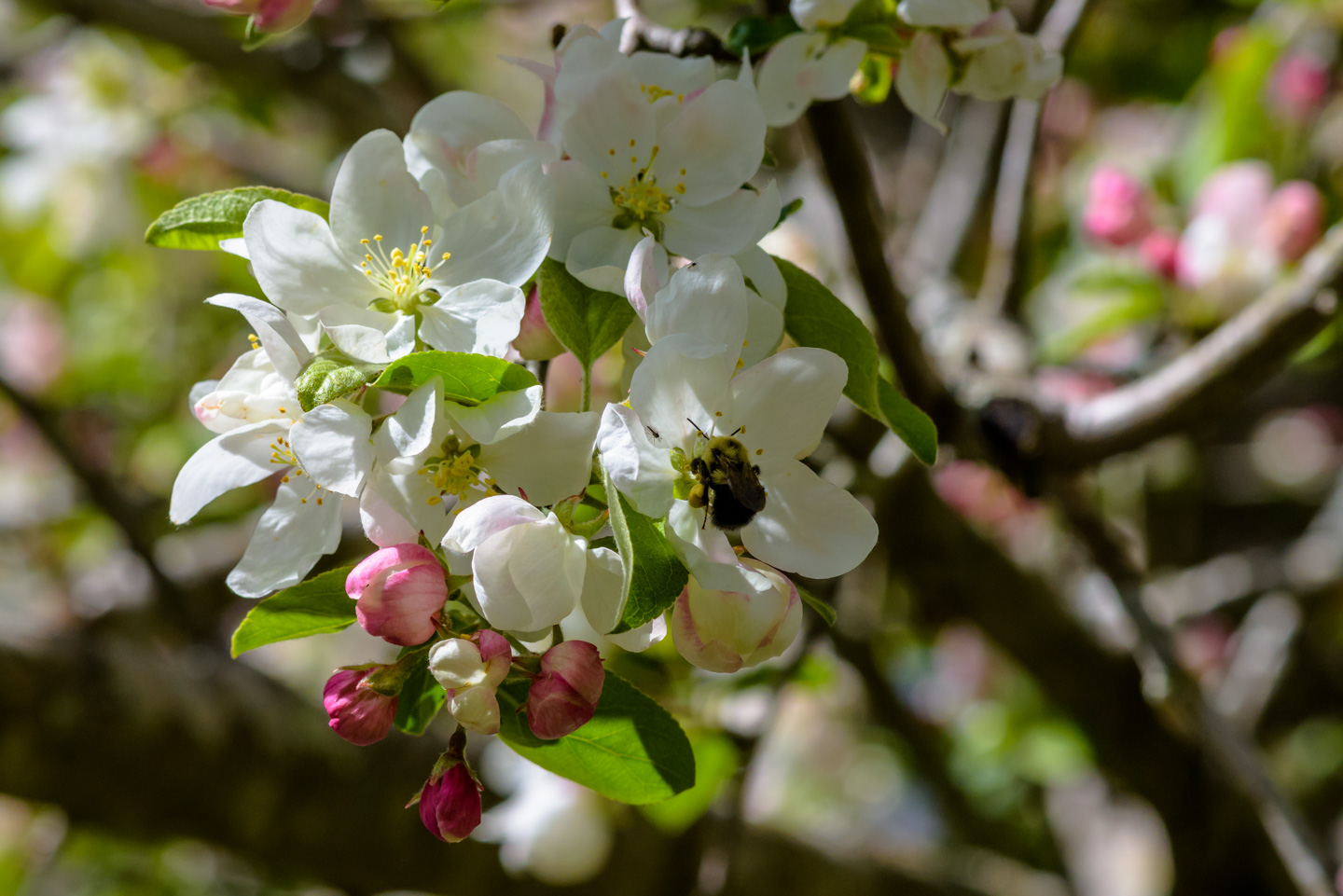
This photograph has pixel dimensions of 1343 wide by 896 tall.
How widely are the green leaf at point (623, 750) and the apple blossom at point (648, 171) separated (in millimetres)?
214

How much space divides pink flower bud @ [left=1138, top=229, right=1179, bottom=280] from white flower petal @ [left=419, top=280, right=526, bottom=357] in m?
1.10

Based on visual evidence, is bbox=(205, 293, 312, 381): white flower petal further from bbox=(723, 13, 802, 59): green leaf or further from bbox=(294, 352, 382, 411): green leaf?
bbox=(723, 13, 802, 59): green leaf

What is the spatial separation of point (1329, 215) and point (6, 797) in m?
1.78

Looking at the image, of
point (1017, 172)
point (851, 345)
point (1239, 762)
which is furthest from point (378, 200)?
point (1239, 762)

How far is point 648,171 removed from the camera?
0.50m

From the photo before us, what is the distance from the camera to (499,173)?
0.48m

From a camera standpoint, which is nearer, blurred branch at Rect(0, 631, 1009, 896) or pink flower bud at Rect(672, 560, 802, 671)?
pink flower bud at Rect(672, 560, 802, 671)

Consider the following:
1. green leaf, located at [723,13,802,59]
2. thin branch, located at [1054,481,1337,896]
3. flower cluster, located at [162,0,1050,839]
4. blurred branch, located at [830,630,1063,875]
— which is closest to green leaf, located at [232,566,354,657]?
flower cluster, located at [162,0,1050,839]

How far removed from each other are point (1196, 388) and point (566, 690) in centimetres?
64

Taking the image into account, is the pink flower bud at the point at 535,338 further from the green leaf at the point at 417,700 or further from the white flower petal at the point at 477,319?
the green leaf at the point at 417,700

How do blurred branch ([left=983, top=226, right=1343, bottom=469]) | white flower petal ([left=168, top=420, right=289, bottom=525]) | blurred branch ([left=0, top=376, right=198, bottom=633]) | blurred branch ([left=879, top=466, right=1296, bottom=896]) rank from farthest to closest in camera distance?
blurred branch ([left=879, top=466, right=1296, bottom=896]), blurred branch ([left=0, top=376, right=198, bottom=633]), blurred branch ([left=983, top=226, right=1343, bottom=469]), white flower petal ([left=168, top=420, right=289, bottom=525])

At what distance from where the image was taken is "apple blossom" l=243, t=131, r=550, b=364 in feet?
1.46

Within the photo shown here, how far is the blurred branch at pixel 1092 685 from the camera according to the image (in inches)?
57.9

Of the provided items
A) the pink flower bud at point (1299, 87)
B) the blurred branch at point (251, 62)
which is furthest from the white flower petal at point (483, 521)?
the pink flower bud at point (1299, 87)
